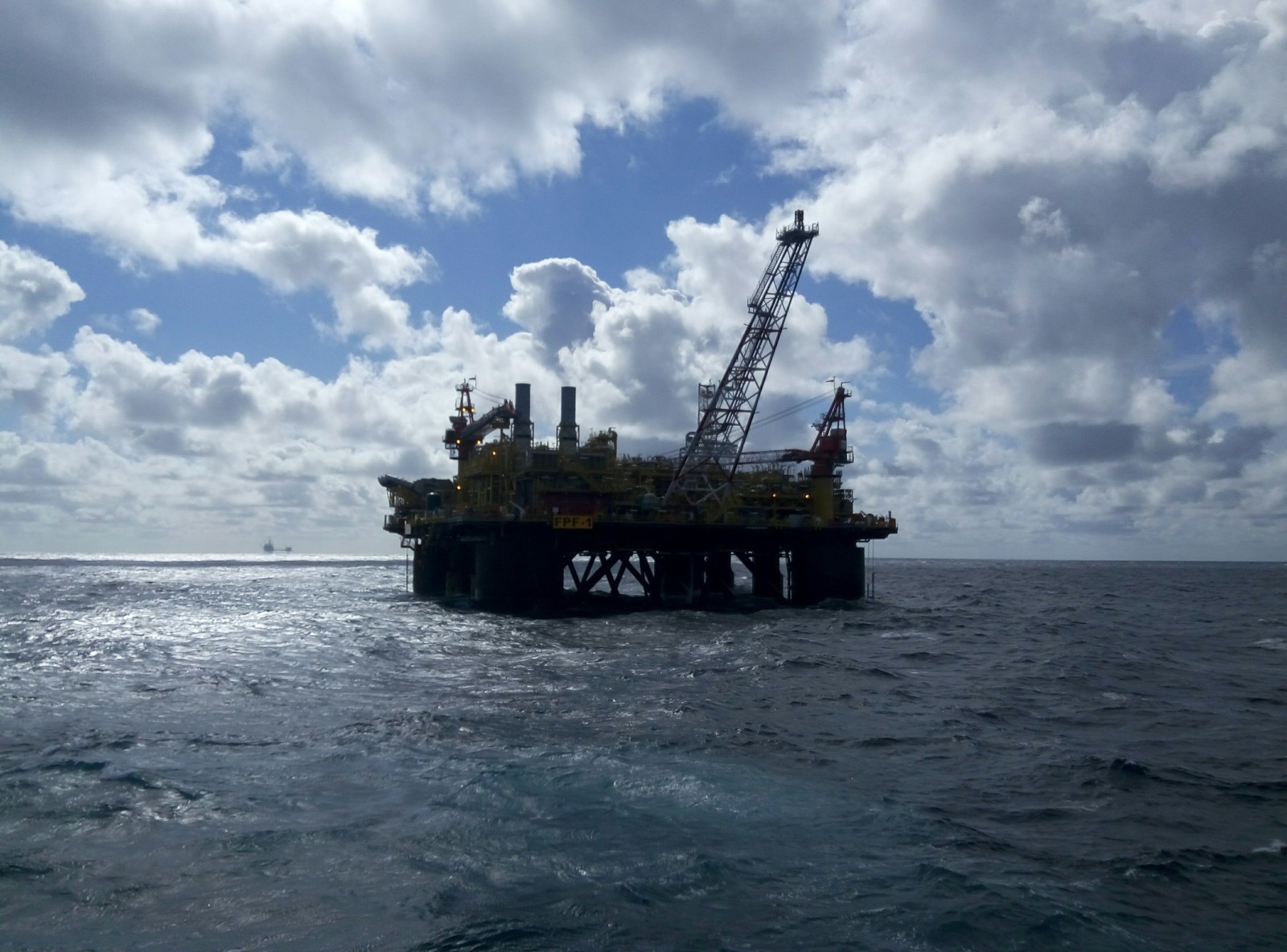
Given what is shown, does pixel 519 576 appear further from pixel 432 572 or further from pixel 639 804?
pixel 639 804

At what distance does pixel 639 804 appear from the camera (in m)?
13.5

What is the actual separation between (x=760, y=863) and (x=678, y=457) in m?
54.2

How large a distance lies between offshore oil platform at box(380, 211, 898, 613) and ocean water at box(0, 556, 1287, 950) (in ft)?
74.7

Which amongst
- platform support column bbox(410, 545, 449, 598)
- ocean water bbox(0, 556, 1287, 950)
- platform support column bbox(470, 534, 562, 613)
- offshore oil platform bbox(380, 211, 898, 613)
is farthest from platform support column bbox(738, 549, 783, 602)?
ocean water bbox(0, 556, 1287, 950)

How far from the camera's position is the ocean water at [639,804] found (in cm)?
975

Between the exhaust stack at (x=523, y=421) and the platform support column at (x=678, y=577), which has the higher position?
the exhaust stack at (x=523, y=421)

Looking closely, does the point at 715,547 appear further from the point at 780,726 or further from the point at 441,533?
the point at 780,726

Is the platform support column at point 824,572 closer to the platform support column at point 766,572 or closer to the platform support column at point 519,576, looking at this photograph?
the platform support column at point 766,572

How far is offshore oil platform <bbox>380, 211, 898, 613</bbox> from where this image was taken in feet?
173

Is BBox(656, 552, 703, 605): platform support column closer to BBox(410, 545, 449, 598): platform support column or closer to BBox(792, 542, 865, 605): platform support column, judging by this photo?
BBox(792, 542, 865, 605): platform support column

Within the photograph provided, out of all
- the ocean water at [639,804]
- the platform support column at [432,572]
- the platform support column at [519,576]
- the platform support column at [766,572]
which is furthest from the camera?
the platform support column at [432,572]

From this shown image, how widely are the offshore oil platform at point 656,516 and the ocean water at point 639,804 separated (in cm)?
2276

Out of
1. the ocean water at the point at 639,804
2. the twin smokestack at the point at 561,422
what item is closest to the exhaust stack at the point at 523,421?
the twin smokestack at the point at 561,422

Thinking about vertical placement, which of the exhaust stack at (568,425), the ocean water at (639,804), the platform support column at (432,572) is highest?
the exhaust stack at (568,425)
